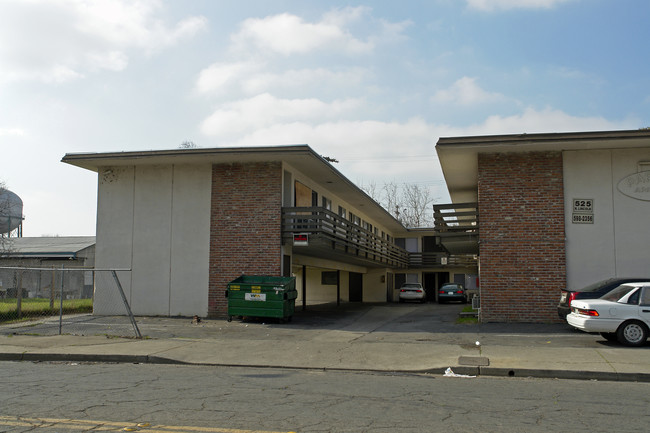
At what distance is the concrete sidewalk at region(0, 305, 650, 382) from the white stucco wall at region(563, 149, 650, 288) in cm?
218

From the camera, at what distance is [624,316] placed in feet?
38.9

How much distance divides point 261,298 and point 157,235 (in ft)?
17.0

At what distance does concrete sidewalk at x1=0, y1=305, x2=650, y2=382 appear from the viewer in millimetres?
9930

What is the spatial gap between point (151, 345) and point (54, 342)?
239 centimetres

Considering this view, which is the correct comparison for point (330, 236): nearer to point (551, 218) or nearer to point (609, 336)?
point (551, 218)

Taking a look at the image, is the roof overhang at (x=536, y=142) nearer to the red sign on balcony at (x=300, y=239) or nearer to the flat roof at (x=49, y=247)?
the red sign on balcony at (x=300, y=239)

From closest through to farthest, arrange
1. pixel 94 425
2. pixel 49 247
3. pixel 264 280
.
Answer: pixel 94 425 < pixel 264 280 < pixel 49 247

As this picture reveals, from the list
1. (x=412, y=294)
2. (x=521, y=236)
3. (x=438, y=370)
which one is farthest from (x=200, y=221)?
(x=412, y=294)

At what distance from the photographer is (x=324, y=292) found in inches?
1475

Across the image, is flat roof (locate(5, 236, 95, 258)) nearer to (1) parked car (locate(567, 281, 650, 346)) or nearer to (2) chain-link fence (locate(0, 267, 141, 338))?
(2) chain-link fence (locate(0, 267, 141, 338))

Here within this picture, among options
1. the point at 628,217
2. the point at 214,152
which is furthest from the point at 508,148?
the point at 214,152

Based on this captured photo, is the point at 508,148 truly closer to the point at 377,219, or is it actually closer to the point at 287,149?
the point at 287,149

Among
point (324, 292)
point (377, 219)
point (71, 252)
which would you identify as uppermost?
point (377, 219)

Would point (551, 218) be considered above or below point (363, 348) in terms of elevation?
above
